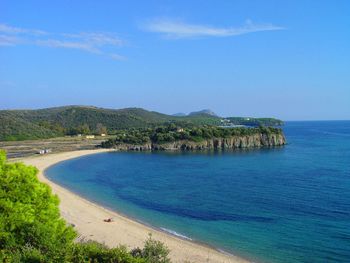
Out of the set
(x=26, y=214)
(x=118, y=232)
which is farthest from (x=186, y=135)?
(x=26, y=214)

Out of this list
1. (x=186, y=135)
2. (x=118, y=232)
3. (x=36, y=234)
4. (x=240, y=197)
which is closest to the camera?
(x=36, y=234)

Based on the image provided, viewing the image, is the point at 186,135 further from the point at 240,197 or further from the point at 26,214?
the point at 26,214

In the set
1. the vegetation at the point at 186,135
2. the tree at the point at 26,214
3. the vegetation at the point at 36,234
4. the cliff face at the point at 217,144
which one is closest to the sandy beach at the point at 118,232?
the vegetation at the point at 36,234

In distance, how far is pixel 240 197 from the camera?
5616 centimetres

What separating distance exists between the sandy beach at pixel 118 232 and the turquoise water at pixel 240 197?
1.86m

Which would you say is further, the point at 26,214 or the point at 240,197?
the point at 240,197

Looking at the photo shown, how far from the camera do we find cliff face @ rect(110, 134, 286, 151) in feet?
432

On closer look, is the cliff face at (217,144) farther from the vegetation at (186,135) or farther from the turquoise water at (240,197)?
the turquoise water at (240,197)

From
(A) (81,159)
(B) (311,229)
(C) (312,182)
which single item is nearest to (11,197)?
(B) (311,229)

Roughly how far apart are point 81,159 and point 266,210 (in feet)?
223

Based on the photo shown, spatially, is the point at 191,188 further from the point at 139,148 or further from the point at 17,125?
the point at 17,125

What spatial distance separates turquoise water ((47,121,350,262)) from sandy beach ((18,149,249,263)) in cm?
186

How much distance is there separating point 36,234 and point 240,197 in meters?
36.0

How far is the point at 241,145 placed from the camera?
133 metres
